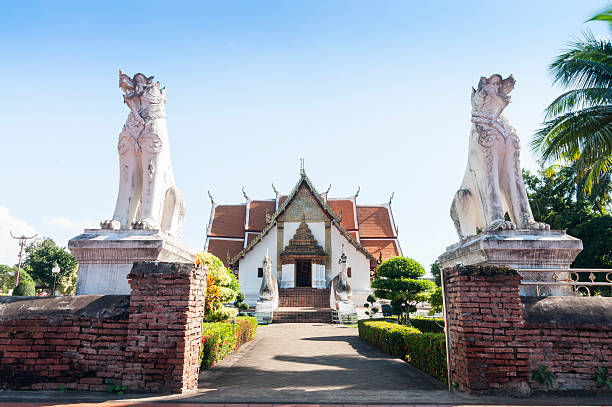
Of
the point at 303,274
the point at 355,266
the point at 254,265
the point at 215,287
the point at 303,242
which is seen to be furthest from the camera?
the point at 254,265

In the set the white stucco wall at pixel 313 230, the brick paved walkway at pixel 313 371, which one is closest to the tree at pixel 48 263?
the white stucco wall at pixel 313 230

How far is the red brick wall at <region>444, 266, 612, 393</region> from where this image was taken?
12.2ft

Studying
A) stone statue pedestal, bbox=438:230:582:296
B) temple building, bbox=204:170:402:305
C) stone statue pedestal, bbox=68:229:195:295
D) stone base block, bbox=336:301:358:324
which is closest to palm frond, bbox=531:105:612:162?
stone statue pedestal, bbox=438:230:582:296

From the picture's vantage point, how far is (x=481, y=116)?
5484 mm

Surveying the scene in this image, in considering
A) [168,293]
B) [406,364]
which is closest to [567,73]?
[406,364]

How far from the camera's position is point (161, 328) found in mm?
3768

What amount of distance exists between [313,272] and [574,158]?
52.7ft

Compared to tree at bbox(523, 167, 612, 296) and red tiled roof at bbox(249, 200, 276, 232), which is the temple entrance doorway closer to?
red tiled roof at bbox(249, 200, 276, 232)

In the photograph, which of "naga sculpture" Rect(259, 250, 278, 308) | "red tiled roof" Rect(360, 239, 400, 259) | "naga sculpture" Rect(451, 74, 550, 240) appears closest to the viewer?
"naga sculpture" Rect(451, 74, 550, 240)

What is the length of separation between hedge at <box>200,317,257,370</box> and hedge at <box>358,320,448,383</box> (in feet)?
9.80

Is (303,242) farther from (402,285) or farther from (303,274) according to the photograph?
(402,285)

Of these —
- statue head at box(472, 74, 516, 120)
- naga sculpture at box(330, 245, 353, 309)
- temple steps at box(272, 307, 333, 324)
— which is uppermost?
statue head at box(472, 74, 516, 120)

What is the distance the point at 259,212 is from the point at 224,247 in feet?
11.8

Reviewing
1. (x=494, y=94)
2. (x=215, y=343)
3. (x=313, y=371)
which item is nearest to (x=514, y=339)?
(x=313, y=371)
